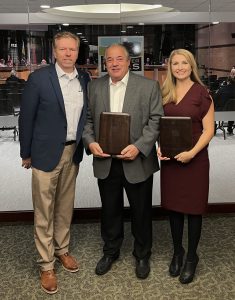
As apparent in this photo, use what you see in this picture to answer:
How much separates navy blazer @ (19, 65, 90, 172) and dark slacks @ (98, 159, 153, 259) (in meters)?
0.39

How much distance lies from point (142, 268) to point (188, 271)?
12.6 inches

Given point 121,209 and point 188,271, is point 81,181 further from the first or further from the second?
point 188,271

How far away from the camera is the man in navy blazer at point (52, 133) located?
222cm

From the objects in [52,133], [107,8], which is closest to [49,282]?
[52,133]

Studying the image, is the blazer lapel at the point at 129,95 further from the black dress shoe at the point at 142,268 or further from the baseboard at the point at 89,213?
the baseboard at the point at 89,213

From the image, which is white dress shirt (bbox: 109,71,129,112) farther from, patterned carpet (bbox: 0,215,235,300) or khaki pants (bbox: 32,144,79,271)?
patterned carpet (bbox: 0,215,235,300)

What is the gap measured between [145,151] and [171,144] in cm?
17

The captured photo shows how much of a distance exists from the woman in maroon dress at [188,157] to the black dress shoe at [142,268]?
0.25 meters

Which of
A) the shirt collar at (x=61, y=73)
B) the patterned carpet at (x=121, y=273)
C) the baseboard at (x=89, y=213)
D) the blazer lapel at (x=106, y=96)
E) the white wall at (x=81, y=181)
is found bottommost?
the patterned carpet at (x=121, y=273)

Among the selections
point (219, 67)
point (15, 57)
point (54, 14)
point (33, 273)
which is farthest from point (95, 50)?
point (219, 67)

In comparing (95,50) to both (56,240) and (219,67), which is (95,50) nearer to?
(56,240)

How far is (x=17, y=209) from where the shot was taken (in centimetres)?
357

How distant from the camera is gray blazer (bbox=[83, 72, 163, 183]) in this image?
7.34ft

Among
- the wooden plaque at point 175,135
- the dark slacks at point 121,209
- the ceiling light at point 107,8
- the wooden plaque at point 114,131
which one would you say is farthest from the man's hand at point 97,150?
the ceiling light at point 107,8
